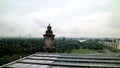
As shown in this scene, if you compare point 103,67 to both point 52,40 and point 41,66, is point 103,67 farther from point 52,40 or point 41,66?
point 52,40

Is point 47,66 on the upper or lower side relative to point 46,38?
lower

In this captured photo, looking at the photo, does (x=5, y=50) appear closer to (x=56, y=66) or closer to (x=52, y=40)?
(x=52, y=40)

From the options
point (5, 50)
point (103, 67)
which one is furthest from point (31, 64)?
point (5, 50)

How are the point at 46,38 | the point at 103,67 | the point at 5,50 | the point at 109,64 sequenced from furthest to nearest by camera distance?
the point at 5,50 < the point at 46,38 < the point at 109,64 < the point at 103,67

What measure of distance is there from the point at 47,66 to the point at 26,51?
201 feet

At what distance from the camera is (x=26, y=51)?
70062mm

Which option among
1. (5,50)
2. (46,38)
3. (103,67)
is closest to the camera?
(103,67)

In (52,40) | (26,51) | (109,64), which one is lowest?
(26,51)

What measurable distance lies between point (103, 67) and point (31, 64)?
167 inches

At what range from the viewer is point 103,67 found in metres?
9.73

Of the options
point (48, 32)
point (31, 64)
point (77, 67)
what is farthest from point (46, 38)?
point (77, 67)

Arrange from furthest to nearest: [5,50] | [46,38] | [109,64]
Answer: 1. [5,50]
2. [46,38]
3. [109,64]

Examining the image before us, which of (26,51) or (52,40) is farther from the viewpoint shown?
(26,51)

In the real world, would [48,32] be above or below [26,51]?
above
